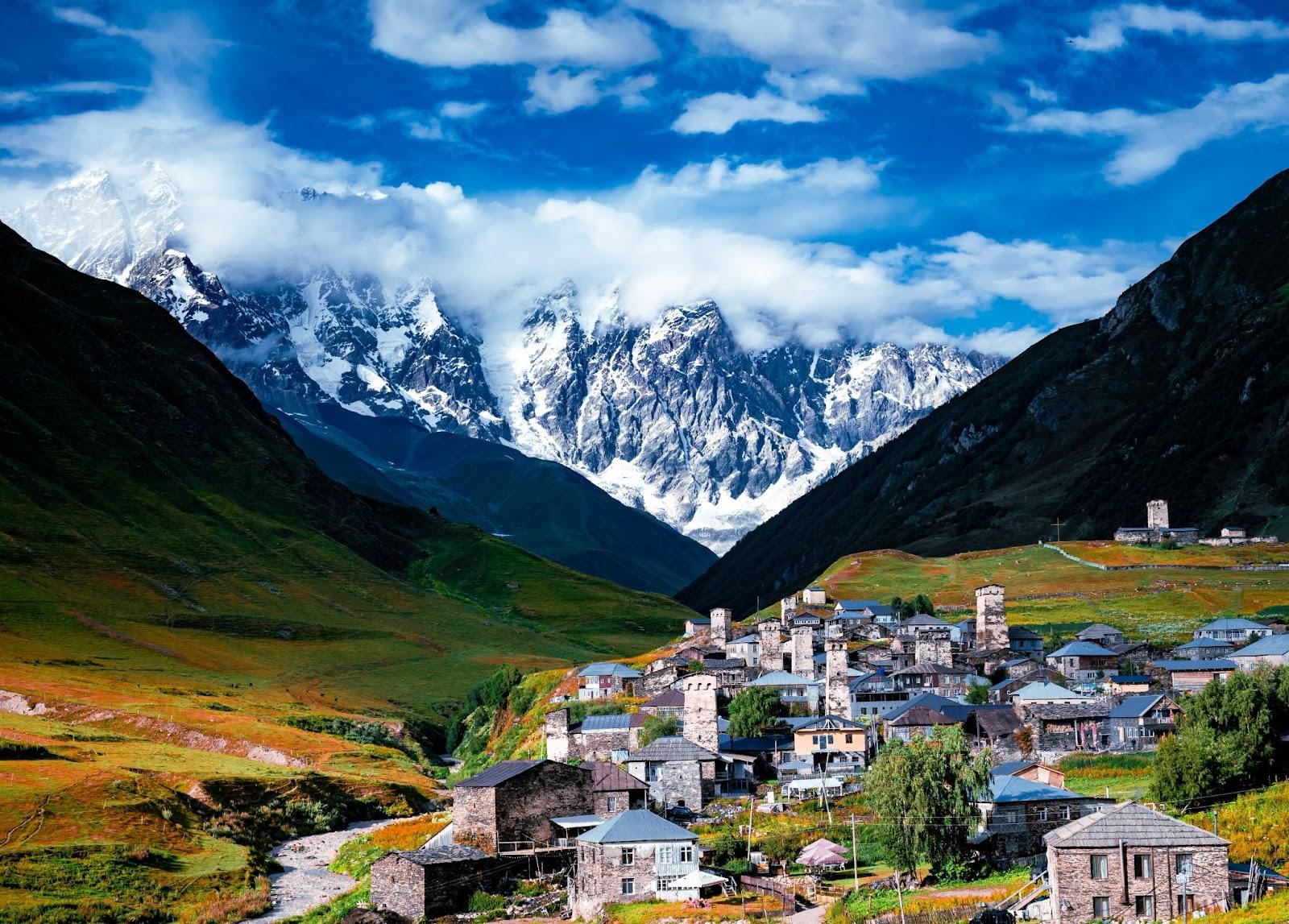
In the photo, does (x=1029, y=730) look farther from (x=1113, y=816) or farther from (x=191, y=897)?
(x=191, y=897)

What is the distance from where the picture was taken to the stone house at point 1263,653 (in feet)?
395

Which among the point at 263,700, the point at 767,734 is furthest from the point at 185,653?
the point at 767,734

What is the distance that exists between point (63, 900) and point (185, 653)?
11771 centimetres

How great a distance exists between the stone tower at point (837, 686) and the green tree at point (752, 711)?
5.07 m

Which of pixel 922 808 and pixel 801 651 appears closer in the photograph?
pixel 922 808

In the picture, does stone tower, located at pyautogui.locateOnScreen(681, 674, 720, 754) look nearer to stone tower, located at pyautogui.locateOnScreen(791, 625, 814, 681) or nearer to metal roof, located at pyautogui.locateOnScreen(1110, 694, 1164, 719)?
stone tower, located at pyautogui.locateOnScreen(791, 625, 814, 681)

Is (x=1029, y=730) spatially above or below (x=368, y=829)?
above

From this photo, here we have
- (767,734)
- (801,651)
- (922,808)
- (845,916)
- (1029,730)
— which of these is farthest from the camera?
(801,651)

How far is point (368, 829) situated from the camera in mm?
106000

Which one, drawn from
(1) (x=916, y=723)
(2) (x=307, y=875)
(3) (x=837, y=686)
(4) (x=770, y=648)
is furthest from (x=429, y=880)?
(4) (x=770, y=648)

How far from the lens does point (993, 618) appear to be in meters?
148

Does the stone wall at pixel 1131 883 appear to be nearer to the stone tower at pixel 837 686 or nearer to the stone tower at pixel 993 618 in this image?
the stone tower at pixel 837 686

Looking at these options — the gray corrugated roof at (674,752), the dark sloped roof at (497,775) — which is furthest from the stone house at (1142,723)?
the dark sloped roof at (497,775)

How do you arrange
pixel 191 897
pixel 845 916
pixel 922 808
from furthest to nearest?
pixel 191 897 → pixel 922 808 → pixel 845 916
